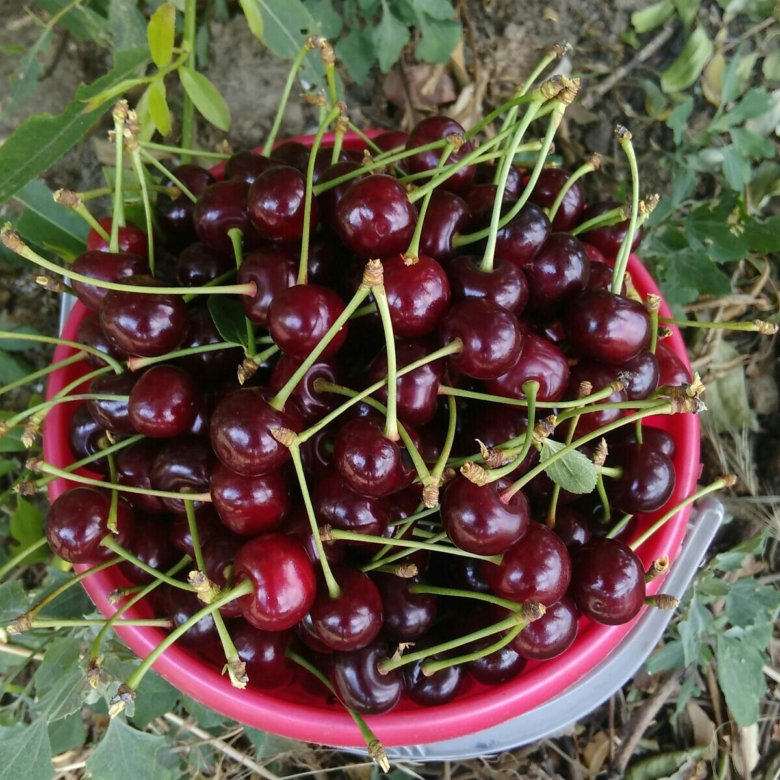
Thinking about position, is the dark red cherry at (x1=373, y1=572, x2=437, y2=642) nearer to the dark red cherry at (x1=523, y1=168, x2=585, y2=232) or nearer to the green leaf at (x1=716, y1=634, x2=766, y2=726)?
the dark red cherry at (x1=523, y1=168, x2=585, y2=232)

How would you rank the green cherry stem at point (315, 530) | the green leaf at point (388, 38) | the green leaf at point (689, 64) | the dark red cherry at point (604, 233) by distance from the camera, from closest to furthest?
the green cherry stem at point (315, 530), the dark red cherry at point (604, 233), the green leaf at point (388, 38), the green leaf at point (689, 64)

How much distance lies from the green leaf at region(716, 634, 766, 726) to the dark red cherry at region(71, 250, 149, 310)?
814 millimetres

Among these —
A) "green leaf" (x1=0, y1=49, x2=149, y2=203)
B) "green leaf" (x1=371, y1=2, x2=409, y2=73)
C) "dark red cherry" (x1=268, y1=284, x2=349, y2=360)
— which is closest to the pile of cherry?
"dark red cherry" (x1=268, y1=284, x2=349, y2=360)

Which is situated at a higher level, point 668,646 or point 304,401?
point 304,401

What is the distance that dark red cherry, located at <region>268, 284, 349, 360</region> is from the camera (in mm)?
567

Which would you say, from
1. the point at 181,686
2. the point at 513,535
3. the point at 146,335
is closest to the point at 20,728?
the point at 181,686

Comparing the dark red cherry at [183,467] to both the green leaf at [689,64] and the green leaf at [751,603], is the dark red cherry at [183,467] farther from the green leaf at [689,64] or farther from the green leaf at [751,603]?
the green leaf at [689,64]

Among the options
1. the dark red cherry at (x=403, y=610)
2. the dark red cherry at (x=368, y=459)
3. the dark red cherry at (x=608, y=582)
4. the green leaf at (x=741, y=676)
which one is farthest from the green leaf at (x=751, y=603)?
the dark red cherry at (x=368, y=459)

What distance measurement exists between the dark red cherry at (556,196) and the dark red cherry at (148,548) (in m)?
0.47

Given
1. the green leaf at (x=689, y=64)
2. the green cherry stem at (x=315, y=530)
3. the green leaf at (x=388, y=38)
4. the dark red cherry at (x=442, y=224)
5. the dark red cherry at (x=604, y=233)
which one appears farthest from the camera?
the green leaf at (x=689, y=64)

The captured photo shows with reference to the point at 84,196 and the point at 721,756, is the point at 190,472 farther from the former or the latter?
the point at 721,756

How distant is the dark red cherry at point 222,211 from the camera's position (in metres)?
0.67

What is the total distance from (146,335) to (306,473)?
173 mm

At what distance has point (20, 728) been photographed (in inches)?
31.0
